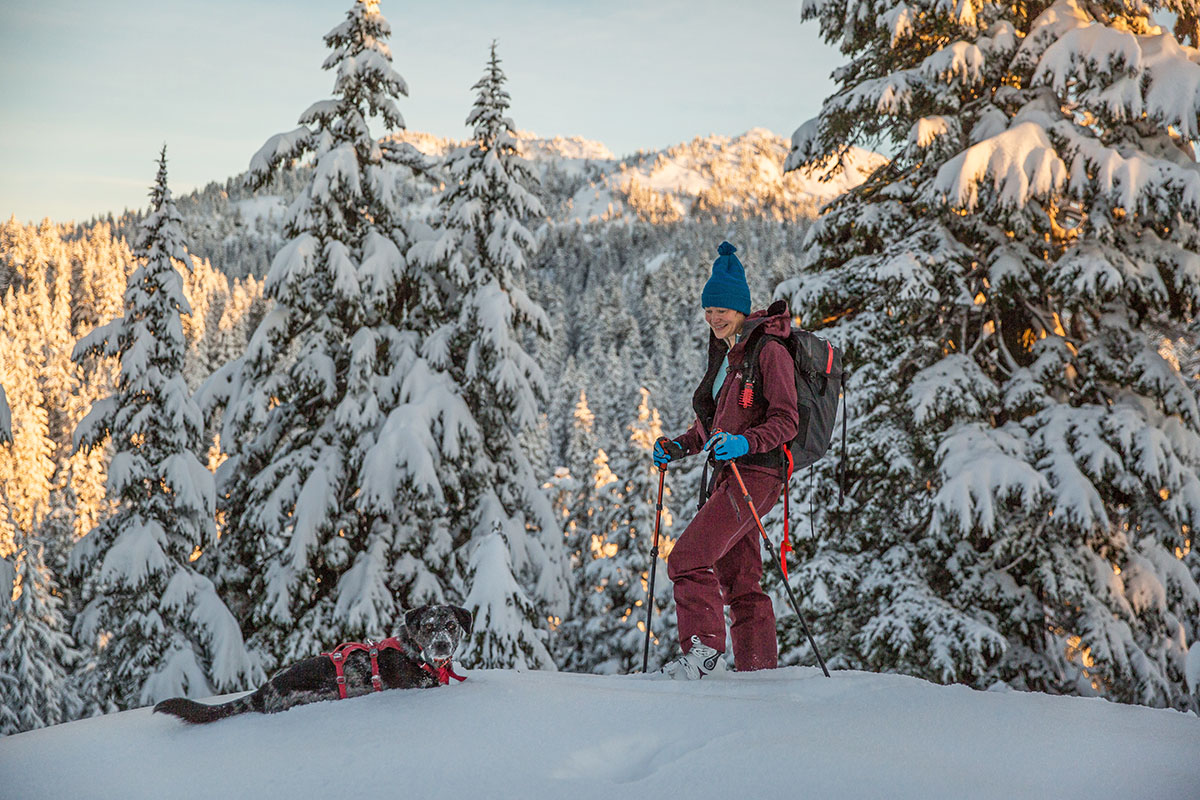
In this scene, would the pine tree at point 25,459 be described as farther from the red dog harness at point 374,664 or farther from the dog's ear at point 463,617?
the dog's ear at point 463,617

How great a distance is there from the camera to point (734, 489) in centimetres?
521

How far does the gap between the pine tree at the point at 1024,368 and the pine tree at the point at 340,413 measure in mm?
7201

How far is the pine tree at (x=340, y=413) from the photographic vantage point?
44.2 feet

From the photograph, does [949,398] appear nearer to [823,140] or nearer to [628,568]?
[823,140]

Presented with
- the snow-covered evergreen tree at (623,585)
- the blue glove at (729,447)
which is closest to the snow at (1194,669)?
the blue glove at (729,447)

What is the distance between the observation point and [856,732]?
12.7 feet

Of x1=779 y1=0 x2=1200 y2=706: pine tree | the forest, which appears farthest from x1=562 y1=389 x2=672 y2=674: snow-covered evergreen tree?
x1=779 y1=0 x2=1200 y2=706: pine tree

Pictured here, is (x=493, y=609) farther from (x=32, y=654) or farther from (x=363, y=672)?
(x=32, y=654)

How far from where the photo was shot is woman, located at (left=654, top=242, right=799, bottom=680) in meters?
5.02

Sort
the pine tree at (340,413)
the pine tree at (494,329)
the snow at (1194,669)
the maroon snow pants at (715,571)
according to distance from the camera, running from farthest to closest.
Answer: the pine tree at (494,329) → the pine tree at (340,413) → the snow at (1194,669) → the maroon snow pants at (715,571)

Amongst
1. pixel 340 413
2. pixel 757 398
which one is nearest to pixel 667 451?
pixel 757 398

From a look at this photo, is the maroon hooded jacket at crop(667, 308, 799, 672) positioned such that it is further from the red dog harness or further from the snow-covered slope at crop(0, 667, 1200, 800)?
the red dog harness

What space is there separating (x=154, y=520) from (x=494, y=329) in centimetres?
720

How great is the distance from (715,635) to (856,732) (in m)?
1.44
